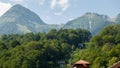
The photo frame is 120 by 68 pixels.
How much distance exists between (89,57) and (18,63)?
36642 mm

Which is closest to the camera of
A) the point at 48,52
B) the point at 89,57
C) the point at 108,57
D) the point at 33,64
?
the point at 108,57

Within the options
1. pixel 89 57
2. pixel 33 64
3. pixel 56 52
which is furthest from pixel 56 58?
pixel 89 57

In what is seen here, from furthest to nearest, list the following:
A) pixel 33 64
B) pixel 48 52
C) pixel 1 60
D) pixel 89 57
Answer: pixel 48 52
pixel 1 60
pixel 33 64
pixel 89 57

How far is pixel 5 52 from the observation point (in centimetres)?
18438

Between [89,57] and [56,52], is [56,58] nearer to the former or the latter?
[56,52]

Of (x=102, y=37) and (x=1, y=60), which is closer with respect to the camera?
(x=1, y=60)

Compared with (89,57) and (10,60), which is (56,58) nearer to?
(10,60)

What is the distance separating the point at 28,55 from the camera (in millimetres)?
170125

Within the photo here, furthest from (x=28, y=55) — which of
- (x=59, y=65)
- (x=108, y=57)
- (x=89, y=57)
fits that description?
(x=108, y=57)

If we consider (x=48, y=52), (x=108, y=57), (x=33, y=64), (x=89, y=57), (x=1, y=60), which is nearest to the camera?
(x=108, y=57)

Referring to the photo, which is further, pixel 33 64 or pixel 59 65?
pixel 59 65

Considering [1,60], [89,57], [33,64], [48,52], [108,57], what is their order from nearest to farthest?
[108,57] < [89,57] < [33,64] < [1,60] < [48,52]

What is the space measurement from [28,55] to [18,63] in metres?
6.50

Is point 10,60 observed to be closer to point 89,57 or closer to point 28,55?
point 28,55
